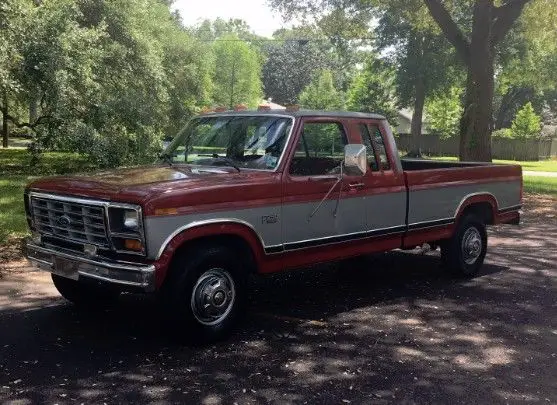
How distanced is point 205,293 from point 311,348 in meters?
1.01

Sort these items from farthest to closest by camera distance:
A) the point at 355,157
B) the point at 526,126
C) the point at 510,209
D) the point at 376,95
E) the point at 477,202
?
the point at 376,95 < the point at 526,126 < the point at 510,209 < the point at 477,202 < the point at 355,157

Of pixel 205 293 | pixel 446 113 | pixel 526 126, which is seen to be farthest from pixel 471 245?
pixel 446 113

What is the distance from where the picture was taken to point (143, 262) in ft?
16.2

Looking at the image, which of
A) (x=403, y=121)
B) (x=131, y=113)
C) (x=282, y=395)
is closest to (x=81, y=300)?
(x=282, y=395)

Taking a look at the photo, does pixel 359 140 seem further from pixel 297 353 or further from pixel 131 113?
pixel 131 113

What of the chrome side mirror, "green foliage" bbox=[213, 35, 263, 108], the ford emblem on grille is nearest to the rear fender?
the chrome side mirror

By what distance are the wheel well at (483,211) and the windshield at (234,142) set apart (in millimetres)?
3179

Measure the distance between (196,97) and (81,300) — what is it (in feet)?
90.9

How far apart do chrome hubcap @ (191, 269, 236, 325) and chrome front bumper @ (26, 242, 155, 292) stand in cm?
51

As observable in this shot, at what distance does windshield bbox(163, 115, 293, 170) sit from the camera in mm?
6004

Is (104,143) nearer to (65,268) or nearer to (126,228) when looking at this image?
(65,268)

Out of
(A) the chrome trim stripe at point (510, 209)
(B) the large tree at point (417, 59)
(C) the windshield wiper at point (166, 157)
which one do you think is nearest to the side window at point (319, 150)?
(C) the windshield wiper at point (166, 157)

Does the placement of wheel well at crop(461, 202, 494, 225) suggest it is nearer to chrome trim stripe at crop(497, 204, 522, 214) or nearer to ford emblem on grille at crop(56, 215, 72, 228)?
chrome trim stripe at crop(497, 204, 522, 214)

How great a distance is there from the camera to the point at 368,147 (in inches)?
267
